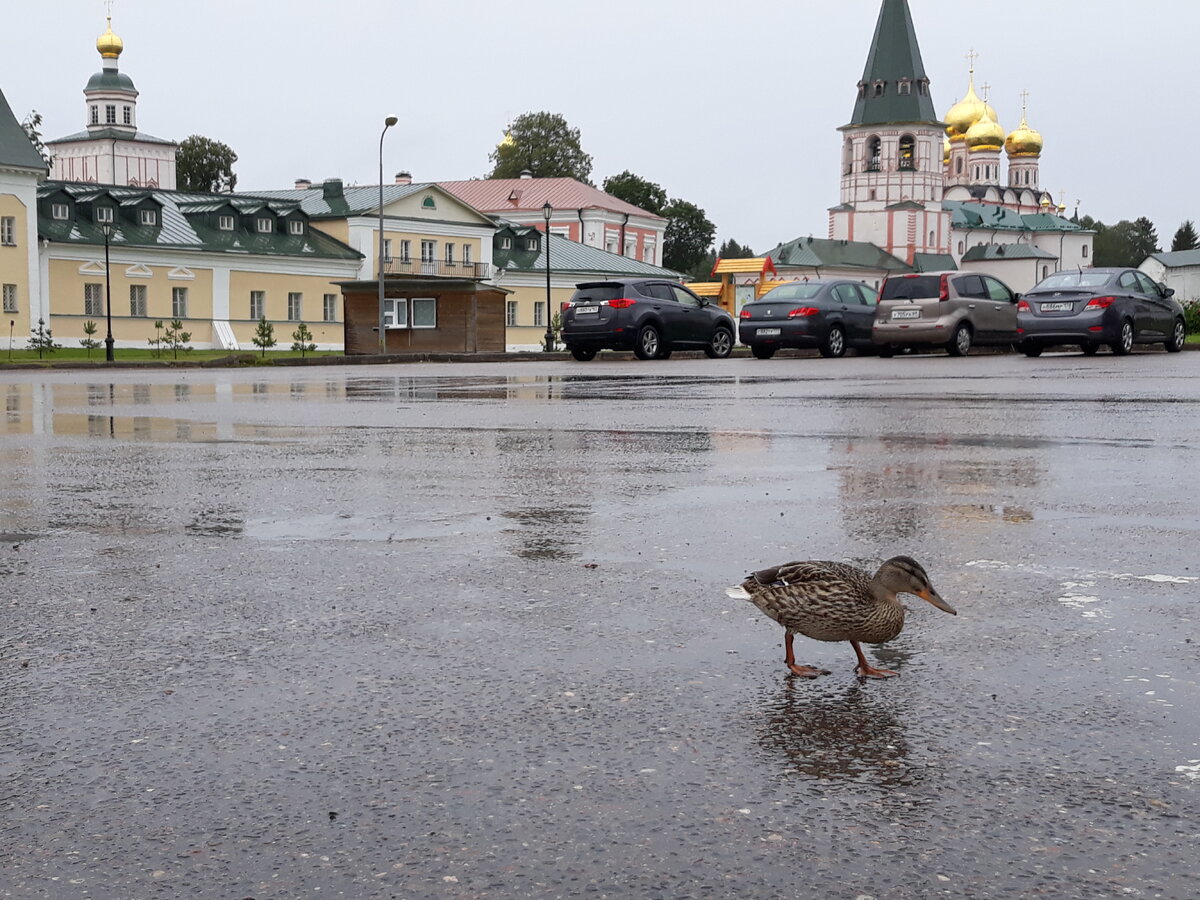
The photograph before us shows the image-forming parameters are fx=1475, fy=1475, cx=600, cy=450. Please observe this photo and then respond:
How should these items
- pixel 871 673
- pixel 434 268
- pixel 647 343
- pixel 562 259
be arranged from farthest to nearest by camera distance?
pixel 562 259
pixel 434 268
pixel 647 343
pixel 871 673

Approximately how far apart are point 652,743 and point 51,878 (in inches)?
54.6

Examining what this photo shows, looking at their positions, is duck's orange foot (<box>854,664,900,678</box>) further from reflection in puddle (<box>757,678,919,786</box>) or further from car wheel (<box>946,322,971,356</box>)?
car wheel (<box>946,322,971,356</box>)

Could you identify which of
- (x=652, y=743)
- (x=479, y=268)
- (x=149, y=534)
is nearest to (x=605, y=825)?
(x=652, y=743)

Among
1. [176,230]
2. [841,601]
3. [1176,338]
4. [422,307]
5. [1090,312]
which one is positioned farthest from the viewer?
[176,230]

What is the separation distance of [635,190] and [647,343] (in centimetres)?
9028

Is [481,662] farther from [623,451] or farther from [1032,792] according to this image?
[623,451]

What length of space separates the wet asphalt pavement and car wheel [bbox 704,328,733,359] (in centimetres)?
2381

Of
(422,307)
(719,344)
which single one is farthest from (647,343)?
(422,307)

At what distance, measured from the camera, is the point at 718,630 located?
4684mm

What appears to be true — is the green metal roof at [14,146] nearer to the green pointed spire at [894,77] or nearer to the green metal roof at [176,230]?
the green metal roof at [176,230]

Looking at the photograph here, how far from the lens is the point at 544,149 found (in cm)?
11156

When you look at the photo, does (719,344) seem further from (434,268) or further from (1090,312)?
(434,268)

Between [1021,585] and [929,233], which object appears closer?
[1021,585]

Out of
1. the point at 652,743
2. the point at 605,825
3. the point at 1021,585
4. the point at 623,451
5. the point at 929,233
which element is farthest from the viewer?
the point at 929,233
